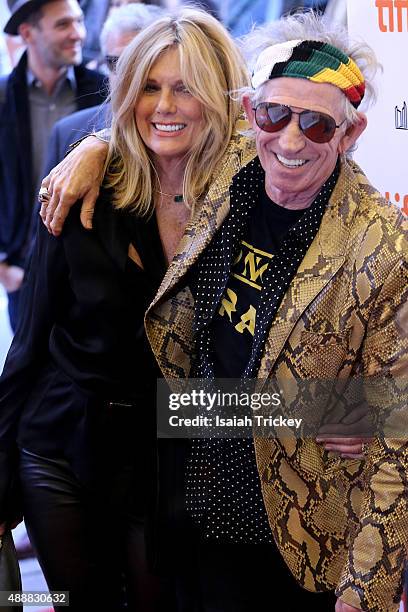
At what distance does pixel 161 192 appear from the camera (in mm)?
2244

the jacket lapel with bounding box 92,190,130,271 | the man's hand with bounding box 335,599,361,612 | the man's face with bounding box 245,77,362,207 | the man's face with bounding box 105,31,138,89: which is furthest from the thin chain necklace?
the man's face with bounding box 105,31,138,89

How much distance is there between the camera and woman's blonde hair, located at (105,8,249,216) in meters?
2.15

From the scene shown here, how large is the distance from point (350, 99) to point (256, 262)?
377 millimetres

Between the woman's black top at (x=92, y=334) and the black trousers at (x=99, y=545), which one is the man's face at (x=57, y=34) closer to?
the woman's black top at (x=92, y=334)

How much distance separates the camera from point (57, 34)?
459 centimetres

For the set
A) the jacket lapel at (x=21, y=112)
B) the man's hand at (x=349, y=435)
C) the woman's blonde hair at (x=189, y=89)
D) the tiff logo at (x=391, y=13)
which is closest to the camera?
the man's hand at (x=349, y=435)

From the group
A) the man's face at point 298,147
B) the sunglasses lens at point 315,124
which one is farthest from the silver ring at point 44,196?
the sunglasses lens at point 315,124

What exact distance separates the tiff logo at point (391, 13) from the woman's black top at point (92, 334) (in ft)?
3.13

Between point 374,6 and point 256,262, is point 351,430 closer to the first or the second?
point 256,262

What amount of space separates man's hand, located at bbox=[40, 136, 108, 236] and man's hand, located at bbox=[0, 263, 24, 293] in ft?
7.93

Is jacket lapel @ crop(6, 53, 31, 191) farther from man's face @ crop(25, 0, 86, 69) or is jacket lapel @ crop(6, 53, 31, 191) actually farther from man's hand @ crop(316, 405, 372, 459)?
man's hand @ crop(316, 405, 372, 459)

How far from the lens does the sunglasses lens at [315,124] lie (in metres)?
1.85

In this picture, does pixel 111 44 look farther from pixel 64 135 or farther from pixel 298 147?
pixel 298 147

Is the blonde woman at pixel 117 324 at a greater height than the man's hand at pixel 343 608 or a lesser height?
greater
